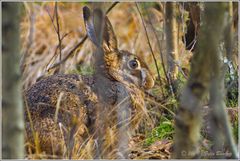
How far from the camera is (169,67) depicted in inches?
247

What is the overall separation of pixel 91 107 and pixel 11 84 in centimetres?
162

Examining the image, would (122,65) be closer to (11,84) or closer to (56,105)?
(56,105)

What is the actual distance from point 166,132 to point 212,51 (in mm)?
1910

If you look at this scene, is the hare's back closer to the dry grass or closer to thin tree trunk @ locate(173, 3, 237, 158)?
the dry grass

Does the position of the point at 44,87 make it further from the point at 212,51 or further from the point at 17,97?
the point at 212,51

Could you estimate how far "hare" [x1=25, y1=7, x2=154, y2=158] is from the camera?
4.50 meters

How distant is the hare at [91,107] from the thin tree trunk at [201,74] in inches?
31.4

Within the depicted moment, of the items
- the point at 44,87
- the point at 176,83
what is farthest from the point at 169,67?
the point at 44,87

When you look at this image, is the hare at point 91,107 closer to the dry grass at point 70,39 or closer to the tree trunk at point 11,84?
the dry grass at point 70,39

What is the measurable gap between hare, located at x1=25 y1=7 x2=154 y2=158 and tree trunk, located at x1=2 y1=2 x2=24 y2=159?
649 millimetres

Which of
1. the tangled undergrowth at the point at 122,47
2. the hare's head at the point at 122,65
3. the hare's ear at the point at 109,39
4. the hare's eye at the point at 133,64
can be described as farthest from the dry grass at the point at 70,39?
the hare's ear at the point at 109,39

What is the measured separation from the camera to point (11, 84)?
3.47 metres

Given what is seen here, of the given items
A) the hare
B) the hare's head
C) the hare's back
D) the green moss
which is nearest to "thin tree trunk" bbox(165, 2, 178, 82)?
the hare's head

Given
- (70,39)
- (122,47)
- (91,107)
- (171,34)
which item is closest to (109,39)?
(171,34)
